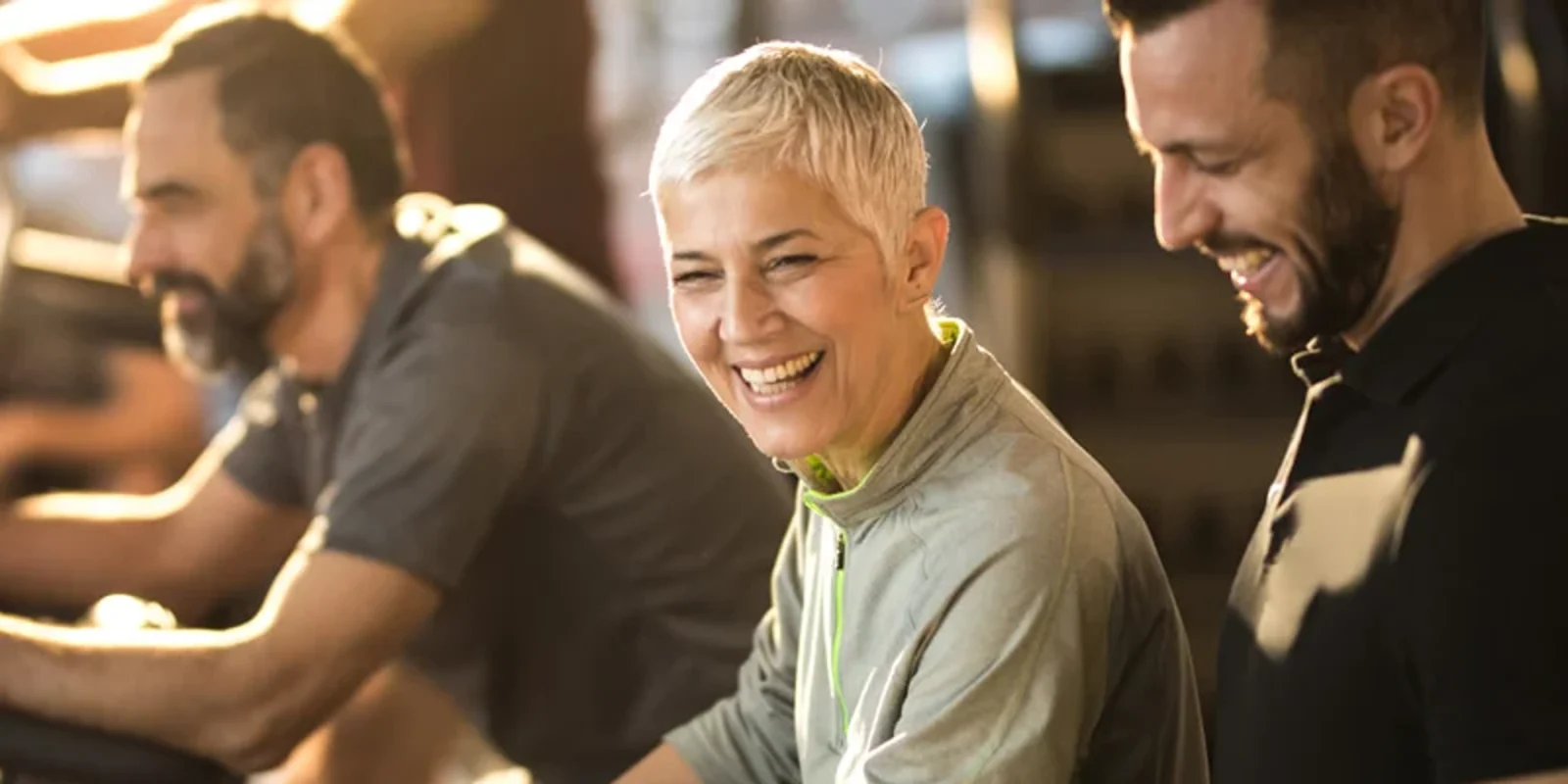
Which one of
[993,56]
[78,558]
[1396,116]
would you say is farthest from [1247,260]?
[993,56]

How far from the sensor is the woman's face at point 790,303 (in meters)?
1.37

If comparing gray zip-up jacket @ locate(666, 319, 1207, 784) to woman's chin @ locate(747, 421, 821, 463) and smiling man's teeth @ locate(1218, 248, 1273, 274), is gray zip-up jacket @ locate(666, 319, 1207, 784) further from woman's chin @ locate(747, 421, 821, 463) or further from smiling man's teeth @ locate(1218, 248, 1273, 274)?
smiling man's teeth @ locate(1218, 248, 1273, 274)

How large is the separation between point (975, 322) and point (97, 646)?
199 cm

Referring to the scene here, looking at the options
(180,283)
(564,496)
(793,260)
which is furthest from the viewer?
(180,283)

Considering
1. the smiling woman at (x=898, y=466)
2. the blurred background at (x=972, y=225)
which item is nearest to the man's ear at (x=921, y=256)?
the smiling woman at (x=898, y=466)

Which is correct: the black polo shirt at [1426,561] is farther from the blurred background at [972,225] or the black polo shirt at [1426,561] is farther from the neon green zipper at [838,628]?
the blurred background at [972,225]

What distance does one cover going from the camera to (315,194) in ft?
7.05

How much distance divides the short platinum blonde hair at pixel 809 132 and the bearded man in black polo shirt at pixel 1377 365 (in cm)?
17

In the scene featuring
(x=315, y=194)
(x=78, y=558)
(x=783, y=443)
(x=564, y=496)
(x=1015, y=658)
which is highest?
(x=315, y=194)

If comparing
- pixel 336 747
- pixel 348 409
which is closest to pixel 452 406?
pixel 348 409

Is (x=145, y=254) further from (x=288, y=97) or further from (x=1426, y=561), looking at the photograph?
(x=1426, y=561)

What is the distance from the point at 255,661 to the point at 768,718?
0.54 metres

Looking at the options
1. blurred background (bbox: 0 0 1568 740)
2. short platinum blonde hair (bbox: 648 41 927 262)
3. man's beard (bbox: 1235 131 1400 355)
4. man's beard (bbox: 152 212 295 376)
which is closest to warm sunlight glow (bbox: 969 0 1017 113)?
blurred background (bbox: 0 0 1568 740)

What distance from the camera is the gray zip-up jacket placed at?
1.28 metres
